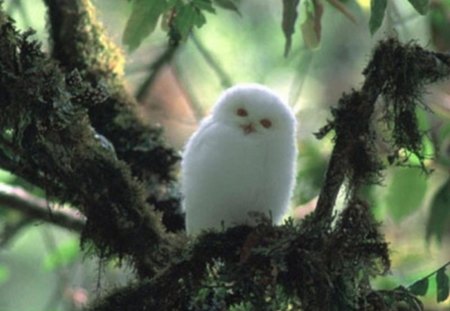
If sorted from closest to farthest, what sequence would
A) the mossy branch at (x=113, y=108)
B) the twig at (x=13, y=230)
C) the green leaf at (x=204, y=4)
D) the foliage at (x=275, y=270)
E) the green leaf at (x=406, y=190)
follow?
the foliage at (x=275, y=270), the green leaf at (x=204, y=4), the mossy branch at (x=113, y=108), the green leaf at (x=406, y=190), the twig at (x=13, y=230)

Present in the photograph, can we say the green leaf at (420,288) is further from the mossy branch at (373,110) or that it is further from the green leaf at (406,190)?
the green leaf at (406,190)

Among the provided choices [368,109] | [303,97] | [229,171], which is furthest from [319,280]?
[303,97]

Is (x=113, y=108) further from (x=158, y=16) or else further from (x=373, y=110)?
(x=373, y=110)

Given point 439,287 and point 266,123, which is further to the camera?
point 266,123

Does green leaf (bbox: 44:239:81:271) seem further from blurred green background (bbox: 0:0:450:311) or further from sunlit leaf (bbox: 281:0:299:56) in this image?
sunlit leaf (bbox: 281:0:299:56)

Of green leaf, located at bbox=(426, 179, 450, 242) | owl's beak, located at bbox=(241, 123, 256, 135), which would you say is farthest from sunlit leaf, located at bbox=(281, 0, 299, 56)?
green leaf, located at bbox=(426, 179, 450, 242)

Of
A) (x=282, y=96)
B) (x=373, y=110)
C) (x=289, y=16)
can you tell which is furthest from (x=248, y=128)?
(x=282, y=96)

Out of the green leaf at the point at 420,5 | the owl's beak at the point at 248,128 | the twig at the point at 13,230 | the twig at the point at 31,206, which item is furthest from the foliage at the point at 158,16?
the twig at the point at 13,230
